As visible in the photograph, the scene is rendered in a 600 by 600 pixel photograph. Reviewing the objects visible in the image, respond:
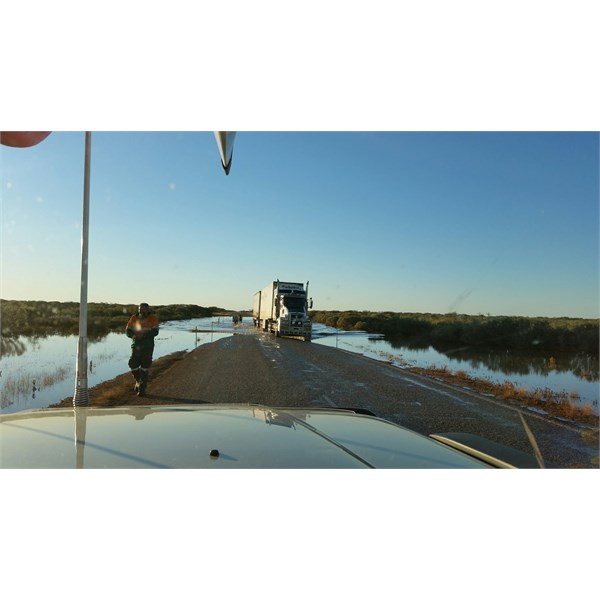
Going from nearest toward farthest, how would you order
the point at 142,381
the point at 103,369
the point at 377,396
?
the point at 142,381 < the point at 377,396 < the point at 103,369

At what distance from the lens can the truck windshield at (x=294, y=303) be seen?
105 ft

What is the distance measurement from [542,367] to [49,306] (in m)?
31.6

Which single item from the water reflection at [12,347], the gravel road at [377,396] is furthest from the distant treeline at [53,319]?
the gravel road at [377,396]

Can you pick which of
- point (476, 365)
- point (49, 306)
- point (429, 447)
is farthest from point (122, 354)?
point (49, 306)

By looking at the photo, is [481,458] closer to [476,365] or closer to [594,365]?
[476,365]

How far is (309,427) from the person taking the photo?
3.16m

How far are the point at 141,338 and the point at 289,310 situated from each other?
22.1 metres

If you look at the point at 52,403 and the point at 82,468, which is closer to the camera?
the point at 82,468

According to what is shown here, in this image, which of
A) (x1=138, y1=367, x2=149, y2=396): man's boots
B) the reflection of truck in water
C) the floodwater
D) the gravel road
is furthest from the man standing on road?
the reflection of truck in water

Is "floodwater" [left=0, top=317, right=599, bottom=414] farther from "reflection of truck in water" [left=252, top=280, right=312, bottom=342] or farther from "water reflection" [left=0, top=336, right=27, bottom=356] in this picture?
"reflection of truck in water" [left=252, top=280, right=312, bottom=342]

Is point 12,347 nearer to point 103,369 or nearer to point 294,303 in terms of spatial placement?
point 103,369

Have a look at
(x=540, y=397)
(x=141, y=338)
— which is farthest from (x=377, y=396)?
(x=141, y=338)

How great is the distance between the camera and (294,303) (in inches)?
1272

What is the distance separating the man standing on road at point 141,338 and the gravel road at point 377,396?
48 cm
